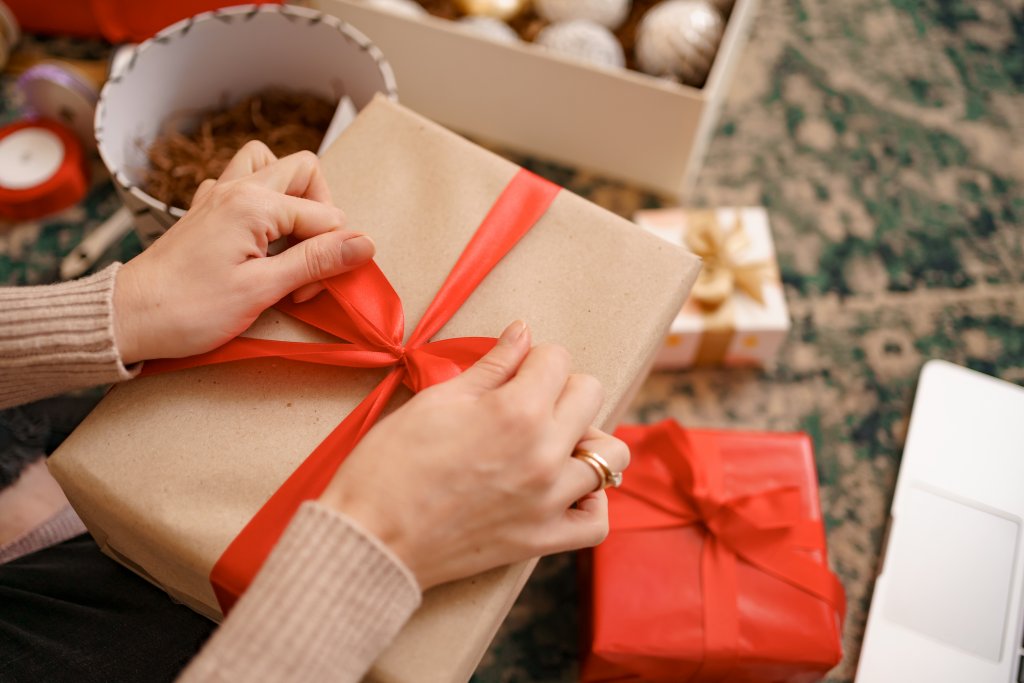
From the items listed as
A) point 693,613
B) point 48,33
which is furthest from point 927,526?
point 48,33

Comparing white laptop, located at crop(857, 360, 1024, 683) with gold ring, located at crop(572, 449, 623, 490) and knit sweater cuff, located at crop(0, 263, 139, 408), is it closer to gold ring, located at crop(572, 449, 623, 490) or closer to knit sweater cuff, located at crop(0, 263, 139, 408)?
gold ring, located at crop(572, 449, 623, 490)

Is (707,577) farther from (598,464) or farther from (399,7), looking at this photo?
(399,7)

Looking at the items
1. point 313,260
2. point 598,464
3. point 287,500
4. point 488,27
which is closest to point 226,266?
point 313,260

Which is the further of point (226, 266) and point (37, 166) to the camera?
point (37, 166)

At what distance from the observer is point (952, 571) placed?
868 mm

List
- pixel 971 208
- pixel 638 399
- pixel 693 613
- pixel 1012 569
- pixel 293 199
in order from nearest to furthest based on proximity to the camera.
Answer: pixel 293 199 → pixel 693 613 → pixel 1012 569 → pixel 638 399 → pixel 971 208

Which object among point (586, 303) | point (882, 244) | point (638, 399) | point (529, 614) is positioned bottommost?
point (529, 614)

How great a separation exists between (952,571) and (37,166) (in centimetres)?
125

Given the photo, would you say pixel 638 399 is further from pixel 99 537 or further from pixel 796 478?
pixel 99 537

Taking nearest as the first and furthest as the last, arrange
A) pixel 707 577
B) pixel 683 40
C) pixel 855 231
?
pixel 707 577 < pixel 683 40 < pixel 855 231

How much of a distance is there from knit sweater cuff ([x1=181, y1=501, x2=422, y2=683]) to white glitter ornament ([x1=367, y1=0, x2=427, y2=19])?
29.7 inches

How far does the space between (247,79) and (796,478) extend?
30.9 inches

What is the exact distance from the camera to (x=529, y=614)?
0.89 meters

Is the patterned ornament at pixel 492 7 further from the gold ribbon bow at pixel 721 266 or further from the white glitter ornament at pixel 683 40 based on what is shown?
the gold ribbon bow at pixel 721 266
